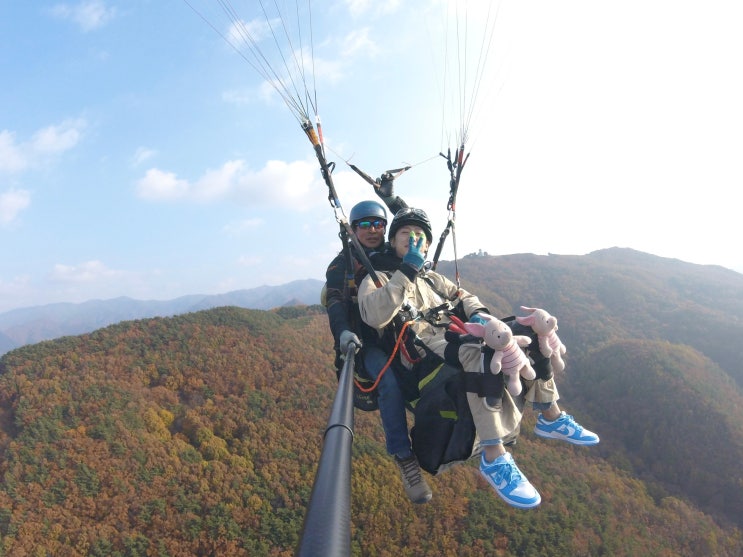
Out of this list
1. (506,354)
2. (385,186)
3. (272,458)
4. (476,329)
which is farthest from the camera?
(272,458)

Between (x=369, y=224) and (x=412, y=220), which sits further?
(x=369, y=224)

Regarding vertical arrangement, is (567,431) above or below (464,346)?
below

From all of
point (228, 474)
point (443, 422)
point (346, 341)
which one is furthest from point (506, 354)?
point (228, 474)

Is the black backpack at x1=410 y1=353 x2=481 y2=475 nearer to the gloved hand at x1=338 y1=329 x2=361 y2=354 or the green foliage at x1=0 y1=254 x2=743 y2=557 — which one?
the gloved hand at x1=338 y1=329 x2=361 y2=354

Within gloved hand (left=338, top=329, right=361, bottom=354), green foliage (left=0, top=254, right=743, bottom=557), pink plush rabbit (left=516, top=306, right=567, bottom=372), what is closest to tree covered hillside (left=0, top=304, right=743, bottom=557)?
green foliage (left=0, top=254, right=743, bottom=557)

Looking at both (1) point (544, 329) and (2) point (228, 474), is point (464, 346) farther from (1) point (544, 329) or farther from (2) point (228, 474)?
(2) point (228, 474)
